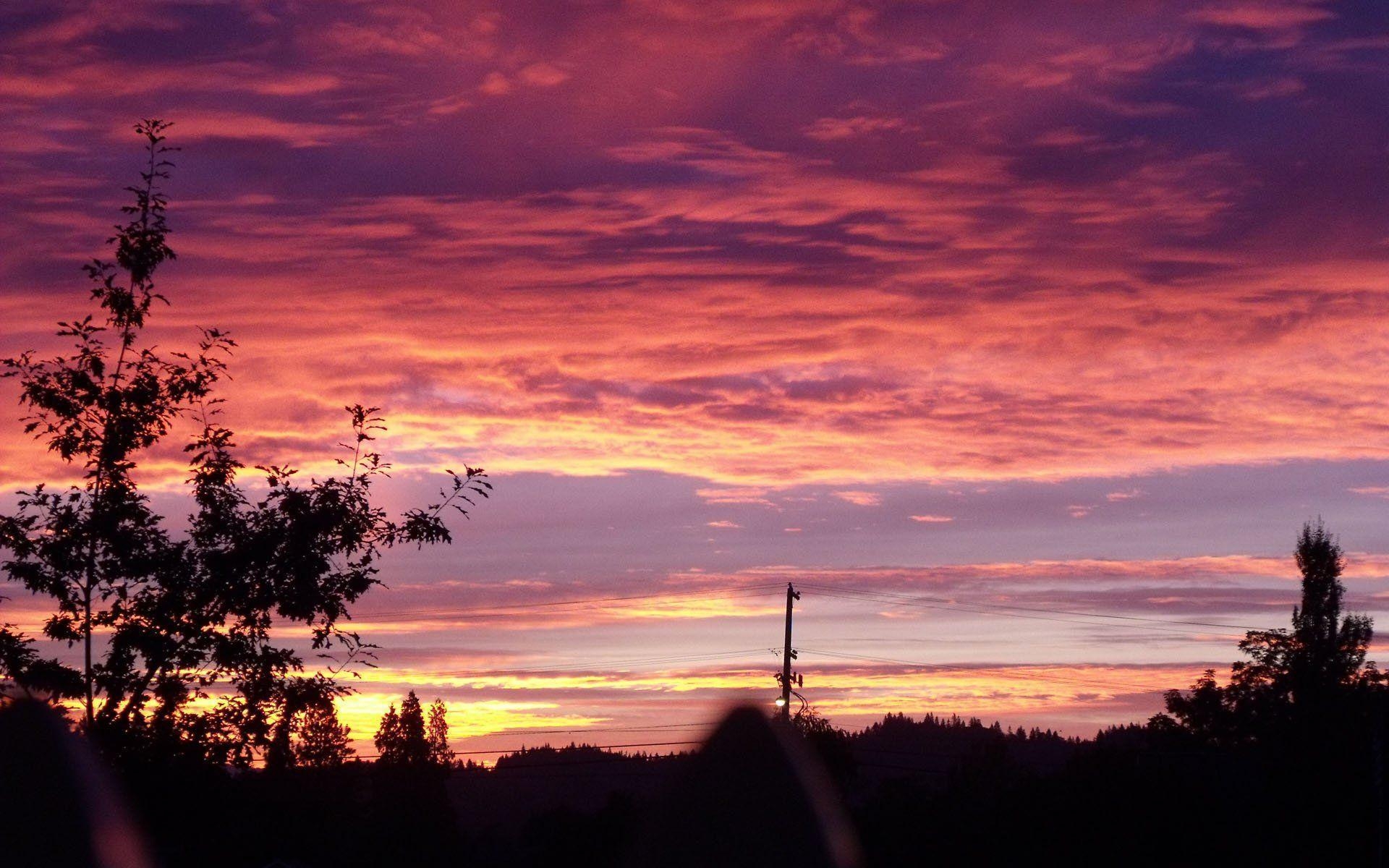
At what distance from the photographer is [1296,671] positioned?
68.9 m

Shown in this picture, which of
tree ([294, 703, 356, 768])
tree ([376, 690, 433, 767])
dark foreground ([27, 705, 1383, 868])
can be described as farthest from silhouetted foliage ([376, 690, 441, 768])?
tree ([294, 703, 356, 768])

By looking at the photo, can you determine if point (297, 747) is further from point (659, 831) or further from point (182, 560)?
point (659, 831)

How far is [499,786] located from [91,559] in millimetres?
90540

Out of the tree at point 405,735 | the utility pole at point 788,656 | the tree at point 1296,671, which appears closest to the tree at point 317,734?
the utility pole at point 788,656

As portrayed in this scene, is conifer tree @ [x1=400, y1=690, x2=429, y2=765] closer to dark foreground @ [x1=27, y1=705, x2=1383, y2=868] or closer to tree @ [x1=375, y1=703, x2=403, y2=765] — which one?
tree @ [x1=375, y1=703, x2=403, y2=765]

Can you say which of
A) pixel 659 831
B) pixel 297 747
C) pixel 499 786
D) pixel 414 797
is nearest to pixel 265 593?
pixel 297 747

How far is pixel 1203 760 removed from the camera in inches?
1779

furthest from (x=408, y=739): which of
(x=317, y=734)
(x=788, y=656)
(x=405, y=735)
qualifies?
(x=317, y=734)

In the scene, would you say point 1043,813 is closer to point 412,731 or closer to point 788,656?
point 788,656

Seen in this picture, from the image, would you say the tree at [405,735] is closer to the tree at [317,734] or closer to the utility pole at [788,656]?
the utility pole at [788,656]

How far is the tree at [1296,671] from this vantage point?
68188 mm

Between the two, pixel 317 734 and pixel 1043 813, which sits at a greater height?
pixel 317 734

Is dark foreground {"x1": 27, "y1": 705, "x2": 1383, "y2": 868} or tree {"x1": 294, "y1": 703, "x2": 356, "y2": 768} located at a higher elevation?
tree {"x1": 294, "y1": 703, "x2": 356, "y2": 768}

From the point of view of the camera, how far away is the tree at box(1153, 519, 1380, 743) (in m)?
68.2
